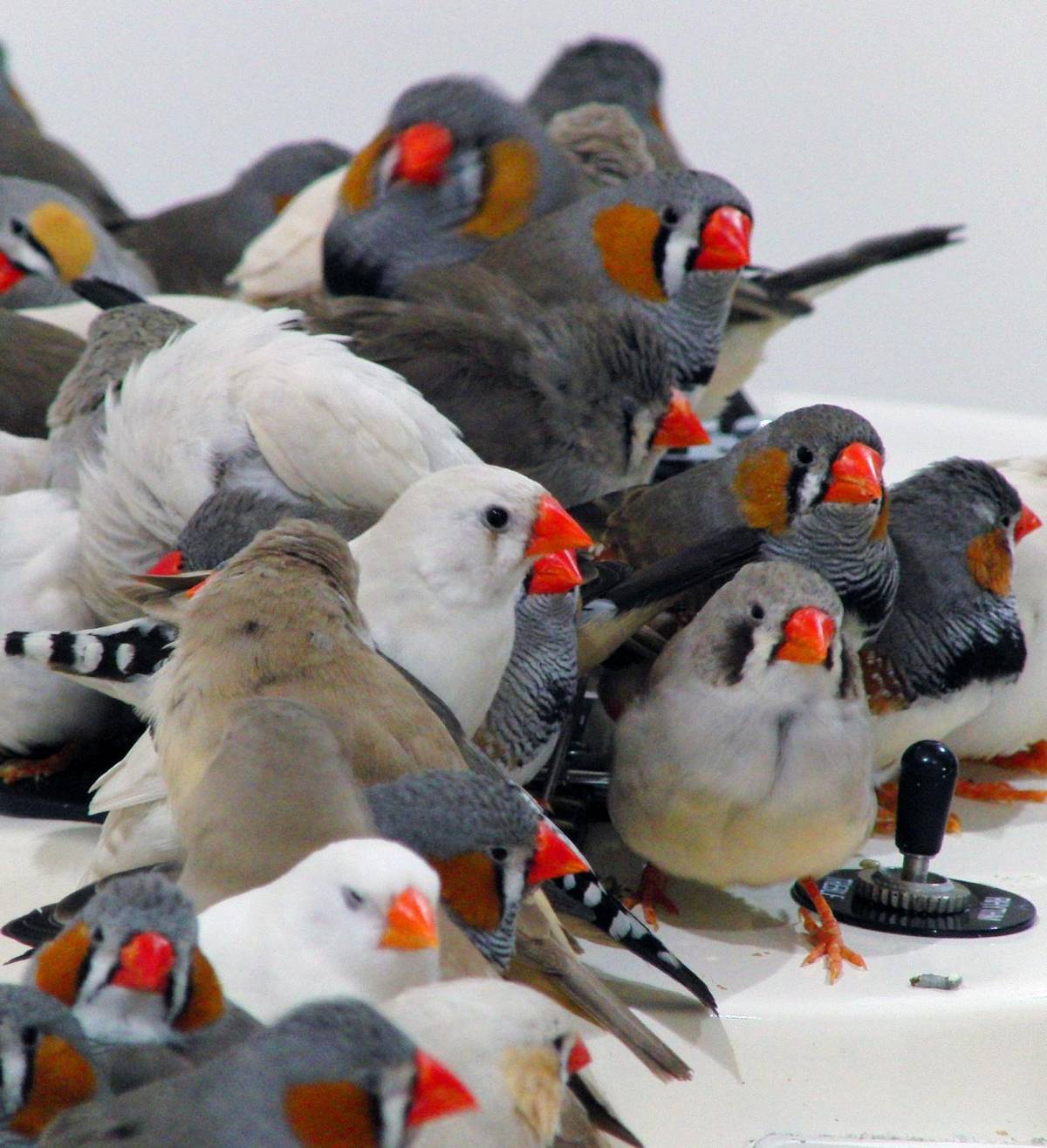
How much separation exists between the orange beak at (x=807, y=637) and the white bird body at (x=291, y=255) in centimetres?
104

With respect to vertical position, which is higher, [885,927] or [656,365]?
[656,365]

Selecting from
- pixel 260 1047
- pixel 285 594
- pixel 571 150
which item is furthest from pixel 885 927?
pixel 571 150

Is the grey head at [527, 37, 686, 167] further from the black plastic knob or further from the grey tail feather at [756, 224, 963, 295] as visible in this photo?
the black plastic knob

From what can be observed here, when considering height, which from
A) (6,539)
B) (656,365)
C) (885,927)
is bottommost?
(885,927)

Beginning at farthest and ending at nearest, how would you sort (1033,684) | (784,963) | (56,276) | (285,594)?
(56,276)
(1033,684)
(784,963)
(285,594)

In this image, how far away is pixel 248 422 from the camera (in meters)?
1.34

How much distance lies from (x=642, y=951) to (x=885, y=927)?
0.23 meters

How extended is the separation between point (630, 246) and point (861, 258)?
40cm

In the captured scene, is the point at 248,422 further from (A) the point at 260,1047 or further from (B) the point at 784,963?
(A) the point at 260,1047

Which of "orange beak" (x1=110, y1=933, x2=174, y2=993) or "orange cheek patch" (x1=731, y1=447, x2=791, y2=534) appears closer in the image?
"orange beak" (x1=110, y1=933, x2=174, y2=993)

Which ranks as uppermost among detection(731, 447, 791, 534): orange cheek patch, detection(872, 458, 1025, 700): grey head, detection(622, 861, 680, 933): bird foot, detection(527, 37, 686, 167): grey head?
detection(527, 37, 686, 167): grey head

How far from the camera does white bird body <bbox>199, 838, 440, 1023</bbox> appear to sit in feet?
2.38

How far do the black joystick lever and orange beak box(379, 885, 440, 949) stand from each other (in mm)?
563

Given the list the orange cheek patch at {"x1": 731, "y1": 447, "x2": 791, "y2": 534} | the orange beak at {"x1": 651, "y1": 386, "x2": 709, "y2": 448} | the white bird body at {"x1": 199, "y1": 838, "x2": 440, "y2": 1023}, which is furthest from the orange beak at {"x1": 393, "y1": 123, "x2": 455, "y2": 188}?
the white bird body at {"x1": 199, "y1": 838, "x2": 440, "y2": 1023}
